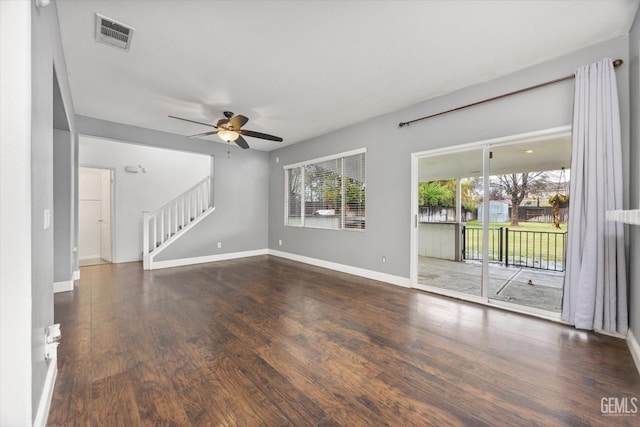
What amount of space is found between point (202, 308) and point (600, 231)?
13.9 feet

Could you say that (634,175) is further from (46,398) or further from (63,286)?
(63,286)

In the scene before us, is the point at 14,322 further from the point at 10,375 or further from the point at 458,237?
the point at 458,237

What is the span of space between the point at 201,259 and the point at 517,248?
21.1 ft

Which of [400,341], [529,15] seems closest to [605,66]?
[529,15]

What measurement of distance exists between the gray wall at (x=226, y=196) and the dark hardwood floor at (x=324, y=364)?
2478mm

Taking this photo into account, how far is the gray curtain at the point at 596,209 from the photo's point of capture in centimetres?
241

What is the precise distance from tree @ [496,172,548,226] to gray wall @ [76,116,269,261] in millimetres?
5319

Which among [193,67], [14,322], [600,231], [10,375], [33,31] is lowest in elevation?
[10,375]

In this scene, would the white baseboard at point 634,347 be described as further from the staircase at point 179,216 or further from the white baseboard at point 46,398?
the staircase at point 179,216

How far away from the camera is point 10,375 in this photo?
115 cm

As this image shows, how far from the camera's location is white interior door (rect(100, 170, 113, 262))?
612cm

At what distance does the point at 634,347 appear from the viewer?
215 cm

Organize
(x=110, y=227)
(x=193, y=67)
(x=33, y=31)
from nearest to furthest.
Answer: (x=33, y=31)
(x=193, y=67)
(x=110, y=227)

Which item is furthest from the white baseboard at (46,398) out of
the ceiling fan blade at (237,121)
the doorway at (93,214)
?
the doorway at (93,214)
